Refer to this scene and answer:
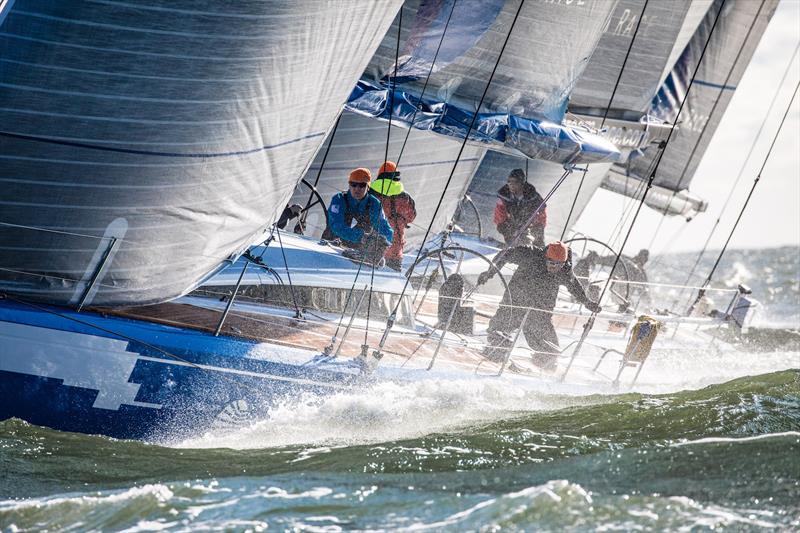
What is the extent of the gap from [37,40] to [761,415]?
3.96m

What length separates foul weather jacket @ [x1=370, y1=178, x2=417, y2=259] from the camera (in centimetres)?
736

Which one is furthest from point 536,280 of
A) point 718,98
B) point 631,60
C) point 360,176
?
point 718,98

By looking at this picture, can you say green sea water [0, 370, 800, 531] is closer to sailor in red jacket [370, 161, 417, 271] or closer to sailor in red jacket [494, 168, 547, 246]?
sailor in red jacket [370, 161, 417, 271]

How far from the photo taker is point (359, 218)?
7078mm

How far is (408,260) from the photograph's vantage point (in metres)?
8.31

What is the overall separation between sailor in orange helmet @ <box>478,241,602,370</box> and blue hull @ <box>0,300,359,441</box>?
6.69 feet

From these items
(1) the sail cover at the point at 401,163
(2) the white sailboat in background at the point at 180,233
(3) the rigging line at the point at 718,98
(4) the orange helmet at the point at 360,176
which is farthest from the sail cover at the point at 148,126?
(3) the rigging line at the point at 718,98

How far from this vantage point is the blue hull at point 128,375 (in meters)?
5.04

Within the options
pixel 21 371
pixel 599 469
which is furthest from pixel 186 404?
pixel 599 469

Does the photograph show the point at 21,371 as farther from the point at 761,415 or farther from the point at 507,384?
the point at 761,415

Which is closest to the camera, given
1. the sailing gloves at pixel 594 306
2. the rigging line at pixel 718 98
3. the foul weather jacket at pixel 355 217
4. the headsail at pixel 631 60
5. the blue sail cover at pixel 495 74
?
the foul weather jacket at pixel 355 217

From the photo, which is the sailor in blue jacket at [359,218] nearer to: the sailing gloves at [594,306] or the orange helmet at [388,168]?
the orange helmet at [388,168]

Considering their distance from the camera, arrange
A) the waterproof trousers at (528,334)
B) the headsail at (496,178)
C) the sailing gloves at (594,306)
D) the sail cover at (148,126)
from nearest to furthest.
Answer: the sail cover at (148,126) < the waterproof trousers at (528,334) < the sailing gloves at (594,306) < the headsail at (496,178)

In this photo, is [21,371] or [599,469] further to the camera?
[21,371]
